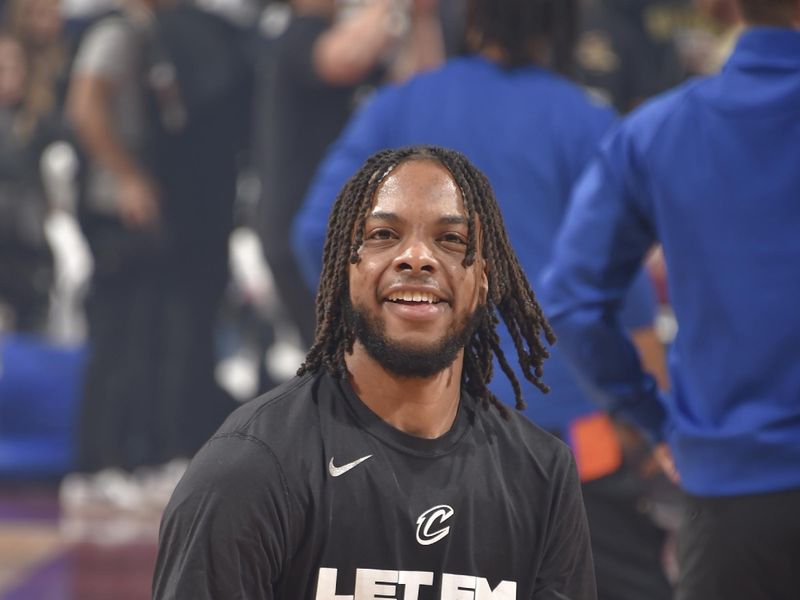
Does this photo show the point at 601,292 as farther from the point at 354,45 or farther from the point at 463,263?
the point at 354,45

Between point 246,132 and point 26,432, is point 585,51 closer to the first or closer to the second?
point 246,132

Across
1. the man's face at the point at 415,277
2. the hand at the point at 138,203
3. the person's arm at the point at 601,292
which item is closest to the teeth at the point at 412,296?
the man's face at the point at 415,277

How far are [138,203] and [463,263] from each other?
4535mm

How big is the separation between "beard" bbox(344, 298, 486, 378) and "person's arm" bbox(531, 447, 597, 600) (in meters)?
0.20

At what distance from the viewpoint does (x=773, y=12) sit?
7.63 ft

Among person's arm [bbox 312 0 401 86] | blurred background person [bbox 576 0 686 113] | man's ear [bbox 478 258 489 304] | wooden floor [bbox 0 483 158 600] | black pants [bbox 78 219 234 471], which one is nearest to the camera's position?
man's ear [bbox 478 258 489 304]

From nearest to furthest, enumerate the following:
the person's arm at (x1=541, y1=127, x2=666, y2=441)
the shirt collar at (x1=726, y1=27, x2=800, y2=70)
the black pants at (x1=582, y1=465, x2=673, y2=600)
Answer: the shirt collar at (x1=726, y1=27, x2=800, y2=70), the person's arm at (x1=541, y1=127, x2=666, y2=441), the black pants at (x1=582, y1=465, x2=673, y2=600)

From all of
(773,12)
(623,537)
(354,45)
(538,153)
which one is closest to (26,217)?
(354,45)

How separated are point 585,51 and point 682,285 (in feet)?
11.4

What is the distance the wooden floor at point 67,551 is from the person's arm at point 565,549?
2939 millimetres

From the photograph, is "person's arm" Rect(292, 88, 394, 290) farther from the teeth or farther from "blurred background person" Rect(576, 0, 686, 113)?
"blurred background person" Rect(576, 0, 686, 113)

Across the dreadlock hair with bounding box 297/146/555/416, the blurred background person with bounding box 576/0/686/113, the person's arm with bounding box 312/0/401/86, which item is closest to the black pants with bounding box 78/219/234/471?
the person's arm with bounding box 312/0/401/86

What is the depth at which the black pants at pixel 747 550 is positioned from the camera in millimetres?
2158

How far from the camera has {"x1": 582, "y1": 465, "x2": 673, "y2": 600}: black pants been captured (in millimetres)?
2689
